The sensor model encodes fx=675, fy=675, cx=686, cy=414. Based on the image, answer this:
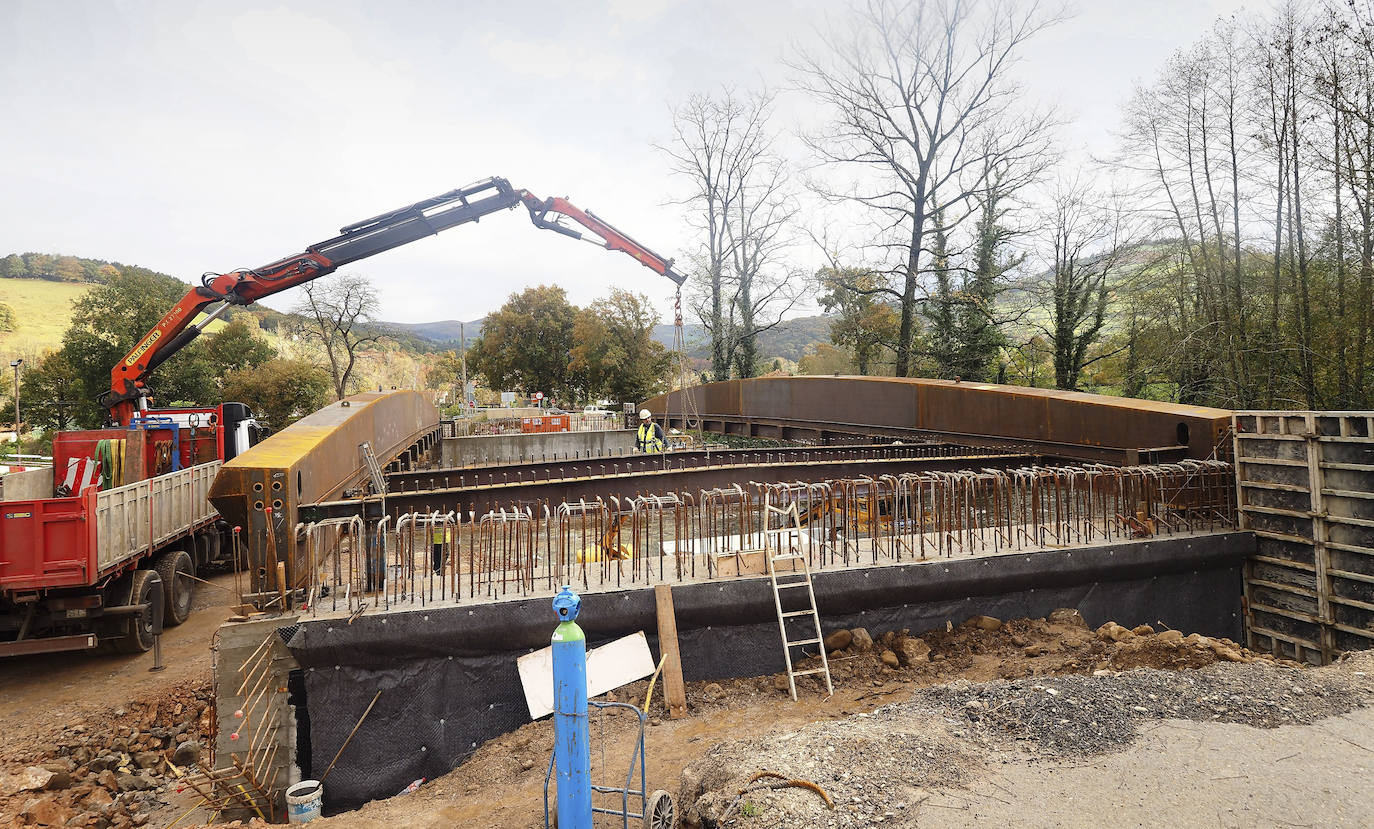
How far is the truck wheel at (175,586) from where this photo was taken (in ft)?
34.6

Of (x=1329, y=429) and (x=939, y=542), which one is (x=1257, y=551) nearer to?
(x=1329, y=429)

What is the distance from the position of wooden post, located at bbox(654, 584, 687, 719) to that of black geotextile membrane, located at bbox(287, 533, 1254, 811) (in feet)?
0.36

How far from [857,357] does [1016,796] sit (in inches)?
1552

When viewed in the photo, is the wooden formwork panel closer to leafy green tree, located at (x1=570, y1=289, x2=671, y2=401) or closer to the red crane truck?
the red crane truck

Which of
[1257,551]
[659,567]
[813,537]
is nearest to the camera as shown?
[659,567]

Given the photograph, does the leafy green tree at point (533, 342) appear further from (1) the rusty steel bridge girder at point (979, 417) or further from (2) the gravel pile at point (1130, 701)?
(2) the gravel pile at point (1130, 701)

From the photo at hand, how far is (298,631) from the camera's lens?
19.8 feet

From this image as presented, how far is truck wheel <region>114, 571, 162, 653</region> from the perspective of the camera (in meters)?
9.38

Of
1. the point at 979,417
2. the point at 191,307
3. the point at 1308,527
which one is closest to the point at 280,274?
the point at 191,307

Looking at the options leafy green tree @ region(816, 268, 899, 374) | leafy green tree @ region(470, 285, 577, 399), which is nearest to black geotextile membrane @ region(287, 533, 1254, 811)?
leafy green tree @ region(816, 268, 899, 374)

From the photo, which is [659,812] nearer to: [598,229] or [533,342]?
[598,229]

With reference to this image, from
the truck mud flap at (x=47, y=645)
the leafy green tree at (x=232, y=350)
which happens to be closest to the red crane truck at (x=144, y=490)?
the truck mud flap at (x=47, y=645)

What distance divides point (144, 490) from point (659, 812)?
974cm

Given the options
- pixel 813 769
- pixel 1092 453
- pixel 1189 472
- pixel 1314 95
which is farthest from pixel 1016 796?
pixel 1314 95
